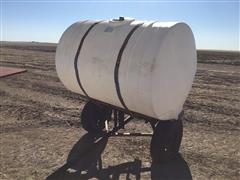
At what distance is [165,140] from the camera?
23.9 ft

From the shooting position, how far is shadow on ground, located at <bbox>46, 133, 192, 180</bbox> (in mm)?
6973

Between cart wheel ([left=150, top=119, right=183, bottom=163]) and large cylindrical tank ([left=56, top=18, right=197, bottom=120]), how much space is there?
23 cm

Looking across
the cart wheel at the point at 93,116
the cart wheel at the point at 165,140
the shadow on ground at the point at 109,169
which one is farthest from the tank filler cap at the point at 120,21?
the shadow on ground at the point at 109,169

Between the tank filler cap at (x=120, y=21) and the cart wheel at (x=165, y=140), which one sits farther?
the tank filler cap at (x=120, y=21)

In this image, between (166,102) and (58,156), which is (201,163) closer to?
(166,102)

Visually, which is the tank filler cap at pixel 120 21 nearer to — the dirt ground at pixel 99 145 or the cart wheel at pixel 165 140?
the cart wheel at pixel 165 140

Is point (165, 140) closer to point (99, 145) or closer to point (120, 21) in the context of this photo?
point (99, 145)

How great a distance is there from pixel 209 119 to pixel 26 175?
235 inches

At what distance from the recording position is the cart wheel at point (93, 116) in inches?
367

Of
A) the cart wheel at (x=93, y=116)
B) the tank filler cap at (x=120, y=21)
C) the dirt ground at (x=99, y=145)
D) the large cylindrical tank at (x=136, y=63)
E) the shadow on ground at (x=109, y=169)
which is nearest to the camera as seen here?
the large cylindrical tank at (x=136, y=63)

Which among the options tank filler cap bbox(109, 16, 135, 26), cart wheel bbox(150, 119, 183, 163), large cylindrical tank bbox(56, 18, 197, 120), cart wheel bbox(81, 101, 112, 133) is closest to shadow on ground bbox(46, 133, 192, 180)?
cart wheel bbox(150, 119, 183, 163)

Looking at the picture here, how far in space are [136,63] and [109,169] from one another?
89.0 inches

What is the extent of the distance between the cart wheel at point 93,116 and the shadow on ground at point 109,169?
4.62 feet

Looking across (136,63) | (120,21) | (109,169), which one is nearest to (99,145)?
(109,169)
